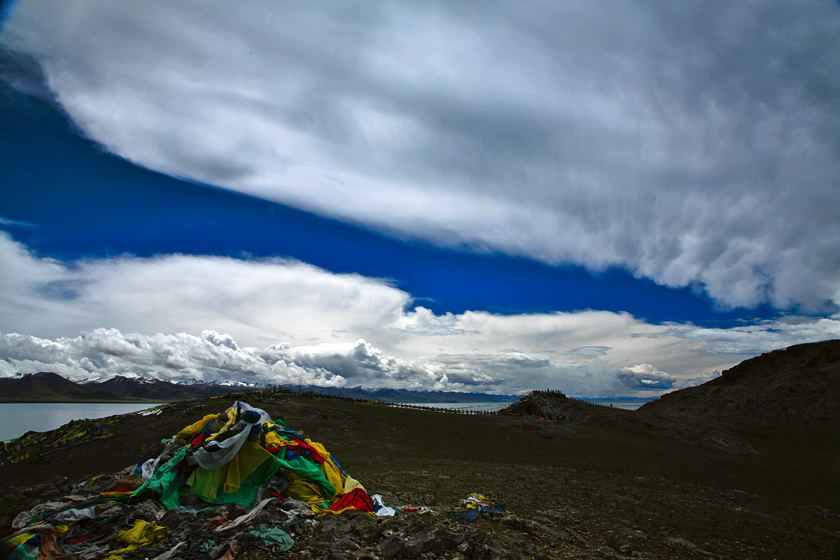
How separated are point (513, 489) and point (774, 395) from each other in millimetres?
62834

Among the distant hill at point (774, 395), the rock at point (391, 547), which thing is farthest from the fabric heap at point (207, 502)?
the distant hill at point (774, 395)

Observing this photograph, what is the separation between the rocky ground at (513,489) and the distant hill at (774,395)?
34.2ft

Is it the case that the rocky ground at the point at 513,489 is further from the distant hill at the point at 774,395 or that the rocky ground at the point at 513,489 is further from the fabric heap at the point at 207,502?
the distant hill at the point at 774,395

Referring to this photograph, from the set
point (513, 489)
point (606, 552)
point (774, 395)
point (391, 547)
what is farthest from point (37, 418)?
point (774, 395)

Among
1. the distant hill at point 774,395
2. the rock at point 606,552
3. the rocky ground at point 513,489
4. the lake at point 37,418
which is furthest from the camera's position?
the lake at point 37,418

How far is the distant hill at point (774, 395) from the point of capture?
167 ft

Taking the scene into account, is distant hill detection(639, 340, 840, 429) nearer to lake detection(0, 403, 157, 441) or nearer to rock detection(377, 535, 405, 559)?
rock detection(377, 535, 405, 559)

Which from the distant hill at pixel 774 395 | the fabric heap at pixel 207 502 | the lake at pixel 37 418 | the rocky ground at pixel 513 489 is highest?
the distant hill at pixel 774 395

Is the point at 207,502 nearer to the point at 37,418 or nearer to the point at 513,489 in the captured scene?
the point at 513,489

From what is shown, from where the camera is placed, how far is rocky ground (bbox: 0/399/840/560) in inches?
287

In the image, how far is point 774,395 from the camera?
55938 mm

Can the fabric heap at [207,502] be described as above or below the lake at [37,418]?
above

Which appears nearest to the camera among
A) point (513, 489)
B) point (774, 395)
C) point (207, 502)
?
point (207, 502)

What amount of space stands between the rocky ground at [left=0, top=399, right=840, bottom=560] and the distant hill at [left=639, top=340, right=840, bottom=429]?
410 inches
